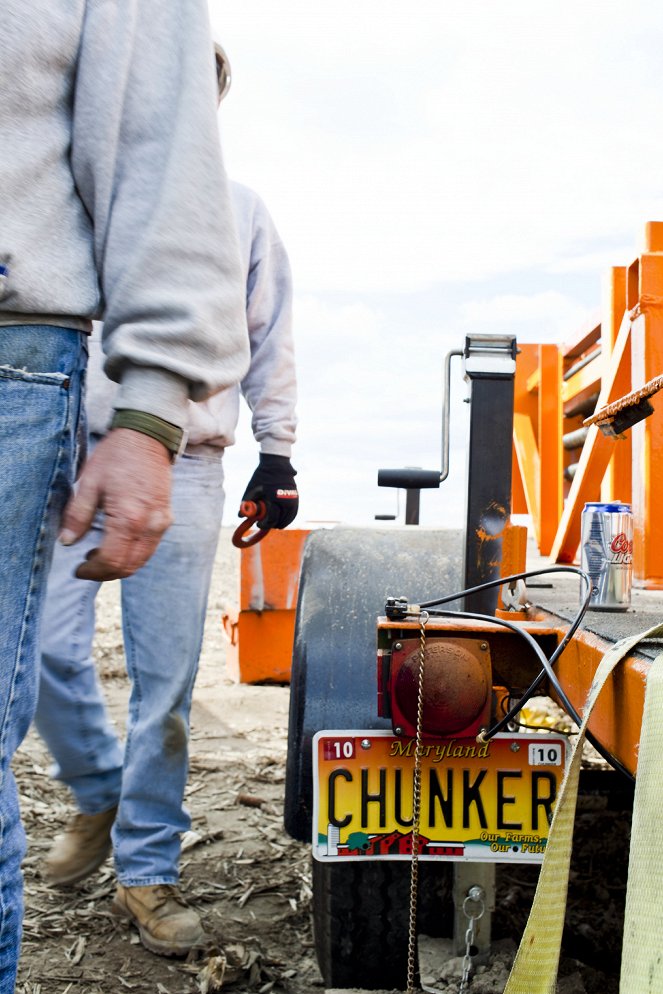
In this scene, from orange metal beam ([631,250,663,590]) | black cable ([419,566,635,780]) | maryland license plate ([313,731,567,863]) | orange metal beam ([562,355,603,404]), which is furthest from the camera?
orange metal beam ([562,355,603,404])

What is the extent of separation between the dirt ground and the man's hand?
117 centimetres

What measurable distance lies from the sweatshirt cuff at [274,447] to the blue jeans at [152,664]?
1.08ft

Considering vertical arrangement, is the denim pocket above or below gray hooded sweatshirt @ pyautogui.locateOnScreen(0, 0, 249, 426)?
below

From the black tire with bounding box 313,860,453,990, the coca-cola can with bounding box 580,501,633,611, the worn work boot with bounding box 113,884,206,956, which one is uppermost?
the coca-cola can with bounding box 580,501,633,611

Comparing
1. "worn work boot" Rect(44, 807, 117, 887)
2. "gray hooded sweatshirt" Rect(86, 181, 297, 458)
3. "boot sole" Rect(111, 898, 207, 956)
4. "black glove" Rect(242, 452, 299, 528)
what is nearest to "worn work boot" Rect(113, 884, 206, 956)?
"boot sole" Rect(111, 898, 207, 956)

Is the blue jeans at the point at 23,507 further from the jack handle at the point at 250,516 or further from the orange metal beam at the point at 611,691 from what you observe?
the jack handle at the point at 250,516

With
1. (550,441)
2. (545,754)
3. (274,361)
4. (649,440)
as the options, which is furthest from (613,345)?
(545,754)

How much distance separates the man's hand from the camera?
3.97 ft

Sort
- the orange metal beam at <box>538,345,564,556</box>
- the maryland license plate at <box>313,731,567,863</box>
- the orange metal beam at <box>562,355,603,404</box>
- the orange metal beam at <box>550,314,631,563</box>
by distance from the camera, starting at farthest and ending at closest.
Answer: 1. the orange metal beam at <box>538,345,564,556</box>
2. the orange metal beam at <box>562,355,603,404</box>
3. the orange metal beam at <box>550,314,631,563</box>
4. the maryland license plate at <box>313,731,567,863</box>

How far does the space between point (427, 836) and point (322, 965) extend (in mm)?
555

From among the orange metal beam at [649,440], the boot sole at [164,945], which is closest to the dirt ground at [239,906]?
the boot sole at [164,945]

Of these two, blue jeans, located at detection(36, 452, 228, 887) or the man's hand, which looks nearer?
the man's hand

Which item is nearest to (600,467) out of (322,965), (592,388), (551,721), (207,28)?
(592,388)

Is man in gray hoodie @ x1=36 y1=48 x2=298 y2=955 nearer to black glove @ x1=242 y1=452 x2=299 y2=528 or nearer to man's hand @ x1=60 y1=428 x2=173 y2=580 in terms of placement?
black glove @ x1=242 y1=452 x2=299 y2=528
